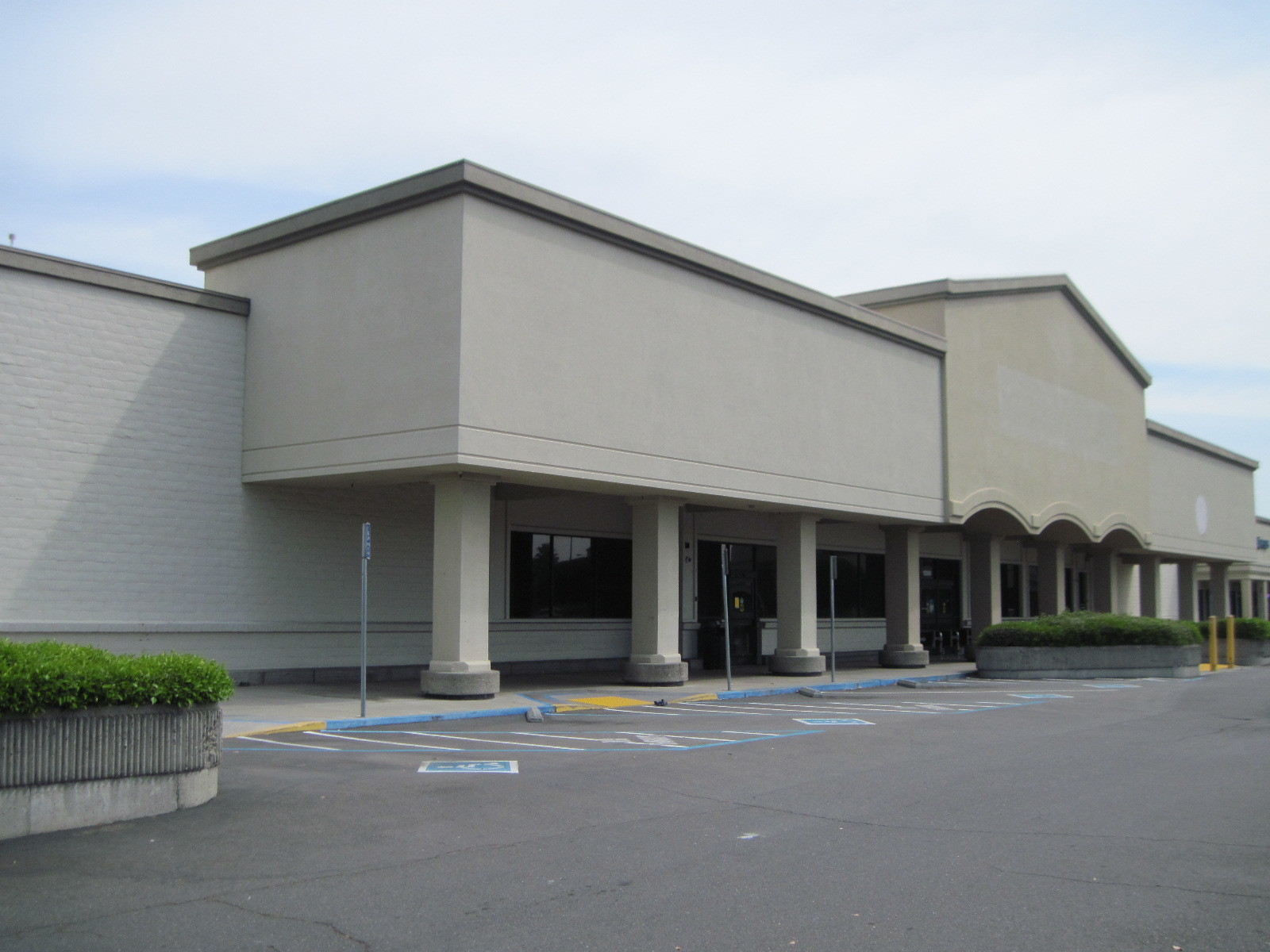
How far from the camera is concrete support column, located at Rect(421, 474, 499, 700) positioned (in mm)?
19000

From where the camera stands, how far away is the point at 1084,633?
2862 cm

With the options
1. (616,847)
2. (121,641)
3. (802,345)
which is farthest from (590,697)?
(616,847)

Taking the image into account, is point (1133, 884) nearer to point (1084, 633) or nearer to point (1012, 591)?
point (1084, 633)

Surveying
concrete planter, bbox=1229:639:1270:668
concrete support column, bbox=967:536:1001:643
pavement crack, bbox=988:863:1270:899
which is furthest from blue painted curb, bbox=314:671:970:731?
concrete planter, bbox=1229:639:1270:668

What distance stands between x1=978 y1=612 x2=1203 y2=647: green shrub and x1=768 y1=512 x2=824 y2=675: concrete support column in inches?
215

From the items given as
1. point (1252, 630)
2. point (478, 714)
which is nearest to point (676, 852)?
point (478, 714)

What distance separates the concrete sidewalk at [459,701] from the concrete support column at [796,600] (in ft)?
1.46

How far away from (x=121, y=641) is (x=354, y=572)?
4.59 m

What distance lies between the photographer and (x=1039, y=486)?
3459 centimetres

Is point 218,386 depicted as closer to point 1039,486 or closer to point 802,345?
point 802,345

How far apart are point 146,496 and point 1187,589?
47.5 metres

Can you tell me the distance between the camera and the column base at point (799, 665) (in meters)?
26.5

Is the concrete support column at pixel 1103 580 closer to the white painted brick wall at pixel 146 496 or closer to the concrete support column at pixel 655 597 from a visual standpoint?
the concrete support column at pixel 655 597

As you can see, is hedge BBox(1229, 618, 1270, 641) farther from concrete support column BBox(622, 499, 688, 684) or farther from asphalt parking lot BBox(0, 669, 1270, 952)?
asphalt parking lot BBox(0, 669, 1270, 952)
